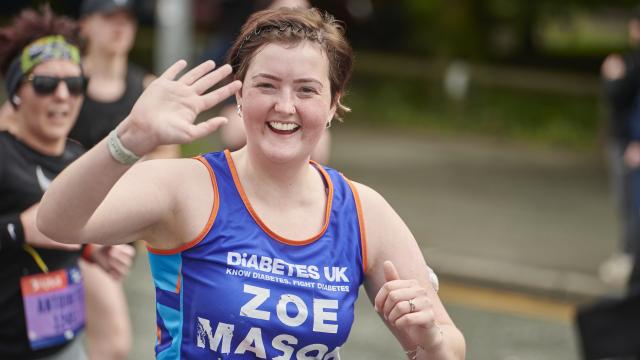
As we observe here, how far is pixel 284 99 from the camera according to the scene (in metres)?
2.76

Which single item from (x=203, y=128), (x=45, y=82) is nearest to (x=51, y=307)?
(x=45, y=82)

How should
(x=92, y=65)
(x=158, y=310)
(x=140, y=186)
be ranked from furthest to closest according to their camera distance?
1. (x=92, y=65)
2. (x=158, y=310)
3. (x=140, y=186)

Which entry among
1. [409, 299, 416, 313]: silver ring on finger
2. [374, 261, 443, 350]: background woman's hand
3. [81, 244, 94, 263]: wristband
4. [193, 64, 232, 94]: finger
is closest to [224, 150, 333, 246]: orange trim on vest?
[374, 261, 443, 350]: background woman's hand

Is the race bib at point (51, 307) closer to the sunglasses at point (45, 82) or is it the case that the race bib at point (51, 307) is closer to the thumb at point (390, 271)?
the sunglasses at point (45, 82)

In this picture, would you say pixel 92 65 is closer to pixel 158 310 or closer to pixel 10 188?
pixel 10 188

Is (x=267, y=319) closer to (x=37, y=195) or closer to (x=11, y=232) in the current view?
(x=11, y=232)

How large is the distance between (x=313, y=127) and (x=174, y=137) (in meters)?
0.51

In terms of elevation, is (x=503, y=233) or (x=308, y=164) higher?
(x=503, y=233)

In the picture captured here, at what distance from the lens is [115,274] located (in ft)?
13.6

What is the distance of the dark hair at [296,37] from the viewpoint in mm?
2820

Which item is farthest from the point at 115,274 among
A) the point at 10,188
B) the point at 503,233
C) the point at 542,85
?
the point at 542,85

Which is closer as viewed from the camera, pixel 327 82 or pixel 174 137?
pixel 174 137

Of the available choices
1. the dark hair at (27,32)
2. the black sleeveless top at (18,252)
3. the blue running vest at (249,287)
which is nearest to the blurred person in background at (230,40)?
the dark hair at (27,32)

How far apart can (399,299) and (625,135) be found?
6.42 metres
